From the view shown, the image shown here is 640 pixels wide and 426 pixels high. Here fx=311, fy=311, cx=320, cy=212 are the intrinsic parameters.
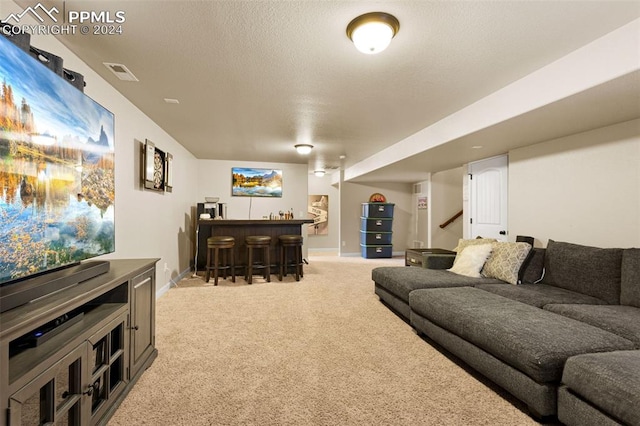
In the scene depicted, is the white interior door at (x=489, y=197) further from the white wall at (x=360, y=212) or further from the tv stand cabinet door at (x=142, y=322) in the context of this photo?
the tv stand cabinet door at (x=142, y=322)

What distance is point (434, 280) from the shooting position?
126 inches

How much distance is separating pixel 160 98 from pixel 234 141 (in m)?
1.84

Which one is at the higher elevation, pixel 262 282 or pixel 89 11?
pixel 89 11

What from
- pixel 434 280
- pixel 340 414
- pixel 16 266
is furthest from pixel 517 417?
pixel 16 266

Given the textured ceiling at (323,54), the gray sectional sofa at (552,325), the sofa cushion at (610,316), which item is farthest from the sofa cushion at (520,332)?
the textured ceiling at (323,54)

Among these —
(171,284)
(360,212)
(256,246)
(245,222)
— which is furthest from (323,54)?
(360,212)

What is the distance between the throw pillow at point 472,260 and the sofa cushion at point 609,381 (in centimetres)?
183

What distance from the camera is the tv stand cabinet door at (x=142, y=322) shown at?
197 cm

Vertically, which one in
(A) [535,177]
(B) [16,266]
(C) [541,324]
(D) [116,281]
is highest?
(A) [535,177]

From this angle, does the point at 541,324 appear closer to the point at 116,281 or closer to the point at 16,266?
the point at 116,281

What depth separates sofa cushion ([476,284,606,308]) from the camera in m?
2.51

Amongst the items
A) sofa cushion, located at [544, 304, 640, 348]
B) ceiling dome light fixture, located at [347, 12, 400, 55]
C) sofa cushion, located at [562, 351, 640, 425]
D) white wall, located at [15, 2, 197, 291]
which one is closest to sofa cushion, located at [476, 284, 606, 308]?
sofa cushion, located at [544, 304, 640, 348]

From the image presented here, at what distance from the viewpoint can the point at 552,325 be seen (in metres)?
1.93

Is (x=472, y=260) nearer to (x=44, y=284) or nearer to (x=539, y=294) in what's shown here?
(x=539, y=294)
